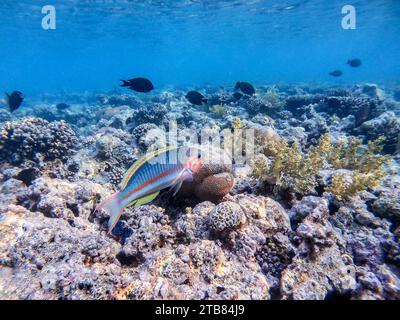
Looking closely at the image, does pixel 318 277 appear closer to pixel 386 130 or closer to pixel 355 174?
pixel 355 174

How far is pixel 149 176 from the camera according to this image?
228cm

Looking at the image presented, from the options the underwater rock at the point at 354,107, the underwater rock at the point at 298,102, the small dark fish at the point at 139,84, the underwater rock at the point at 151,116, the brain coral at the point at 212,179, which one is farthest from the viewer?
the underwater rock at the point at 298,102

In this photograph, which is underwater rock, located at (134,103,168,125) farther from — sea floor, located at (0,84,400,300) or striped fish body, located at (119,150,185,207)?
striped fish body, located at (119,150,185,207)

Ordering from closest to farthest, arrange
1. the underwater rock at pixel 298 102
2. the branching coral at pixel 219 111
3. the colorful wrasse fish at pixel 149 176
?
the colorful wrasse fish at pixel 149 176 < the branching coral at pixel 219 111 < the underwater rock at pixel 298 102

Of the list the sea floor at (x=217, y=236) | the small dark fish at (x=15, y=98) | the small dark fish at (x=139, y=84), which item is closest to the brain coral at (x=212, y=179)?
the sea floor at (x=217, y=236)

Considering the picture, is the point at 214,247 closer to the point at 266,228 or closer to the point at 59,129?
the point at 266,228

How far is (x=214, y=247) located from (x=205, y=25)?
145 feet

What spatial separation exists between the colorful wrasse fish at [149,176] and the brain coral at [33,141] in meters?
4.75

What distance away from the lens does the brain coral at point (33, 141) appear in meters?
6.03

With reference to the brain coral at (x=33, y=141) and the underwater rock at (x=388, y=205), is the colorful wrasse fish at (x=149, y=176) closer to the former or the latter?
the underwater rock at (x=388, y=205)

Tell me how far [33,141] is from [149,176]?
528cm

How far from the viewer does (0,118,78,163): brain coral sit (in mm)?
6031

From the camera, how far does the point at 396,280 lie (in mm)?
2893
